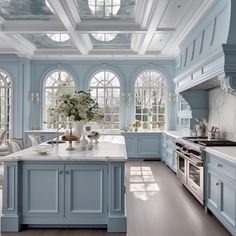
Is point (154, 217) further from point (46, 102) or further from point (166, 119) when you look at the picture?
point (46, 102)

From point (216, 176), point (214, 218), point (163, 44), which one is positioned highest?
point (163, 44)

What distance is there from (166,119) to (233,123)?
14.8 ft

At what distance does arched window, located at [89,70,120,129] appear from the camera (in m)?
9.06

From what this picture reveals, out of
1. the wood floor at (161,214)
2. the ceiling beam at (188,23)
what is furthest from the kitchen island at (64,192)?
the ceiling beam at (188,23)

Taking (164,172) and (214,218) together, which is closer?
(214,218)

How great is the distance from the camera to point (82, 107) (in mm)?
3926

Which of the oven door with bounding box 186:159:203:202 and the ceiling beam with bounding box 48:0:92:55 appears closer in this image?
the oven door with bounding box 186:159:203:202

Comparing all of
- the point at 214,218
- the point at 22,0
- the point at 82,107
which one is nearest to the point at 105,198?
the point at 82,107

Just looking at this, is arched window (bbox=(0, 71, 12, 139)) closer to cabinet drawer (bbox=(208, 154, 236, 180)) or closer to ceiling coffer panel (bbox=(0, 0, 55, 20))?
ceiling coffer panel (bbox=(0, 0, 55, 20))

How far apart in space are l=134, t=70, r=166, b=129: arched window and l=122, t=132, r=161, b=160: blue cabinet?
0.63m

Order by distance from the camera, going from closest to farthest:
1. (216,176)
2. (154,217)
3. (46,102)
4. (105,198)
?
(105,198) < (216,176) < (154,217) < (46,102)

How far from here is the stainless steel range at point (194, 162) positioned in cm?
407

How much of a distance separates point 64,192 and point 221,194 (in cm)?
183

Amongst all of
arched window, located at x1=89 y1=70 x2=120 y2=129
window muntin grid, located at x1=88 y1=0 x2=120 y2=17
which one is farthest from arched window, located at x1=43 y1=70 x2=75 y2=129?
window muntin grid, located at x1=88 y1=0 x2=120 y2=17
